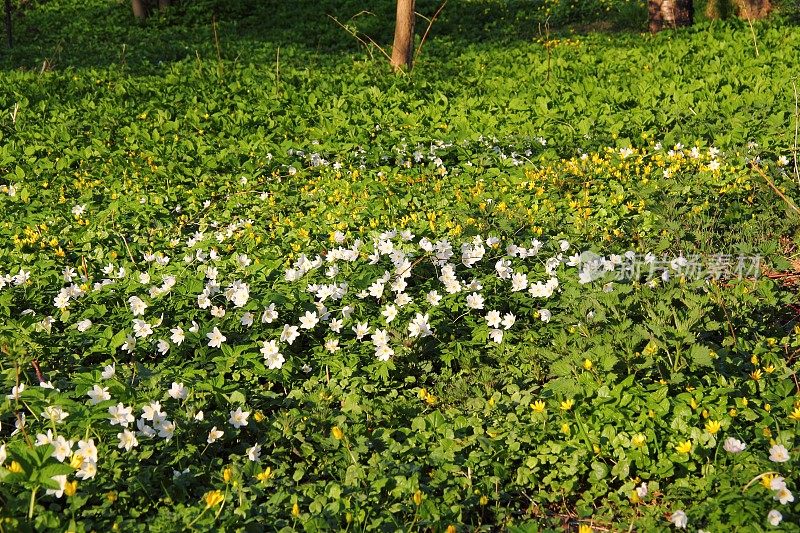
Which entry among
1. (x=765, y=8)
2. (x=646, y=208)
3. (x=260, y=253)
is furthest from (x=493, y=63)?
(x=260, y=253)

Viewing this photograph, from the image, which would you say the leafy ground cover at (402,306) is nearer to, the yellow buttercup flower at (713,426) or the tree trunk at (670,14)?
the yellow buttercup flower at (713,426)

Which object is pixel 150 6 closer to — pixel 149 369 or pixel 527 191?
pixel 527 191

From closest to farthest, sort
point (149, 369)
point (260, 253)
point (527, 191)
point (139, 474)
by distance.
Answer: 1. point (139, 474)
2. point (149, 369)
3. point (260, 253)
4. point (527, 191)

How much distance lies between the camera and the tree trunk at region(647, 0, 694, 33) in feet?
35.7

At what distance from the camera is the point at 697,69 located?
846cm

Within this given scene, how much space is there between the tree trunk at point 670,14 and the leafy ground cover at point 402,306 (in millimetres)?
2907

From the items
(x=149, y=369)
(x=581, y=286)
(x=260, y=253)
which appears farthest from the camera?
(x=260, y=253)

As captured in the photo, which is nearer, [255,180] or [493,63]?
[255,180]

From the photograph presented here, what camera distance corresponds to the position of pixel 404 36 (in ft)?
30.8

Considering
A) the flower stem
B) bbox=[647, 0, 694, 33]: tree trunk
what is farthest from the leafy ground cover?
bbox=[647, 0, 694, 33]: tree trunk

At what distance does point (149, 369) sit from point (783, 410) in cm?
277

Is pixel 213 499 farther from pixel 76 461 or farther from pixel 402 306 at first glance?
pixel 402 306

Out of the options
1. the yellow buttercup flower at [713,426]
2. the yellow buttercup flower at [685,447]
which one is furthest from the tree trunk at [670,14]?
the yellow buttercup flower at [685,447]

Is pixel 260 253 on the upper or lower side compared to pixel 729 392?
lower
